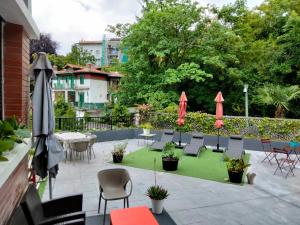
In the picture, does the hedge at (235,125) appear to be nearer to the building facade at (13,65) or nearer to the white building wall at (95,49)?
the building facade at (13,65)

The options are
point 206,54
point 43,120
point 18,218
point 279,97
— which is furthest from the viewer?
point 206,54

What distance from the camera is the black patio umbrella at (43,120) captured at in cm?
385

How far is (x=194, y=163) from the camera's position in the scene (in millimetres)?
9172

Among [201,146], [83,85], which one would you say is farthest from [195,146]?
[83,85]

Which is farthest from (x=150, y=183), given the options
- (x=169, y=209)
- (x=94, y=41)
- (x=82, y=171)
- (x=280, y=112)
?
(x=94, y=41)

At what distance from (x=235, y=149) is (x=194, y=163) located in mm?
1785

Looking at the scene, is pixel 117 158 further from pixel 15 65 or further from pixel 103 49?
pixel 103 49

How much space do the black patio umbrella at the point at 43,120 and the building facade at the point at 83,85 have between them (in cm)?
2941

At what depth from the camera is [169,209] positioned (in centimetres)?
524

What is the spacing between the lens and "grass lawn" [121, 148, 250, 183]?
7.86 meters

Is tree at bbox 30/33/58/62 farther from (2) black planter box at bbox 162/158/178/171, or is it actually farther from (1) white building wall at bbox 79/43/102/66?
(1) white building wall at bbox 79/43/102/66

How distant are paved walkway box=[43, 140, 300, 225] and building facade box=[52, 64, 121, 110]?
26332 mm

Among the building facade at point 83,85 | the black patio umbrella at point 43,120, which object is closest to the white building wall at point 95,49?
the building facade at point 83,85

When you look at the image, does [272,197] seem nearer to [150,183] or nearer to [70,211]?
[150,183]
